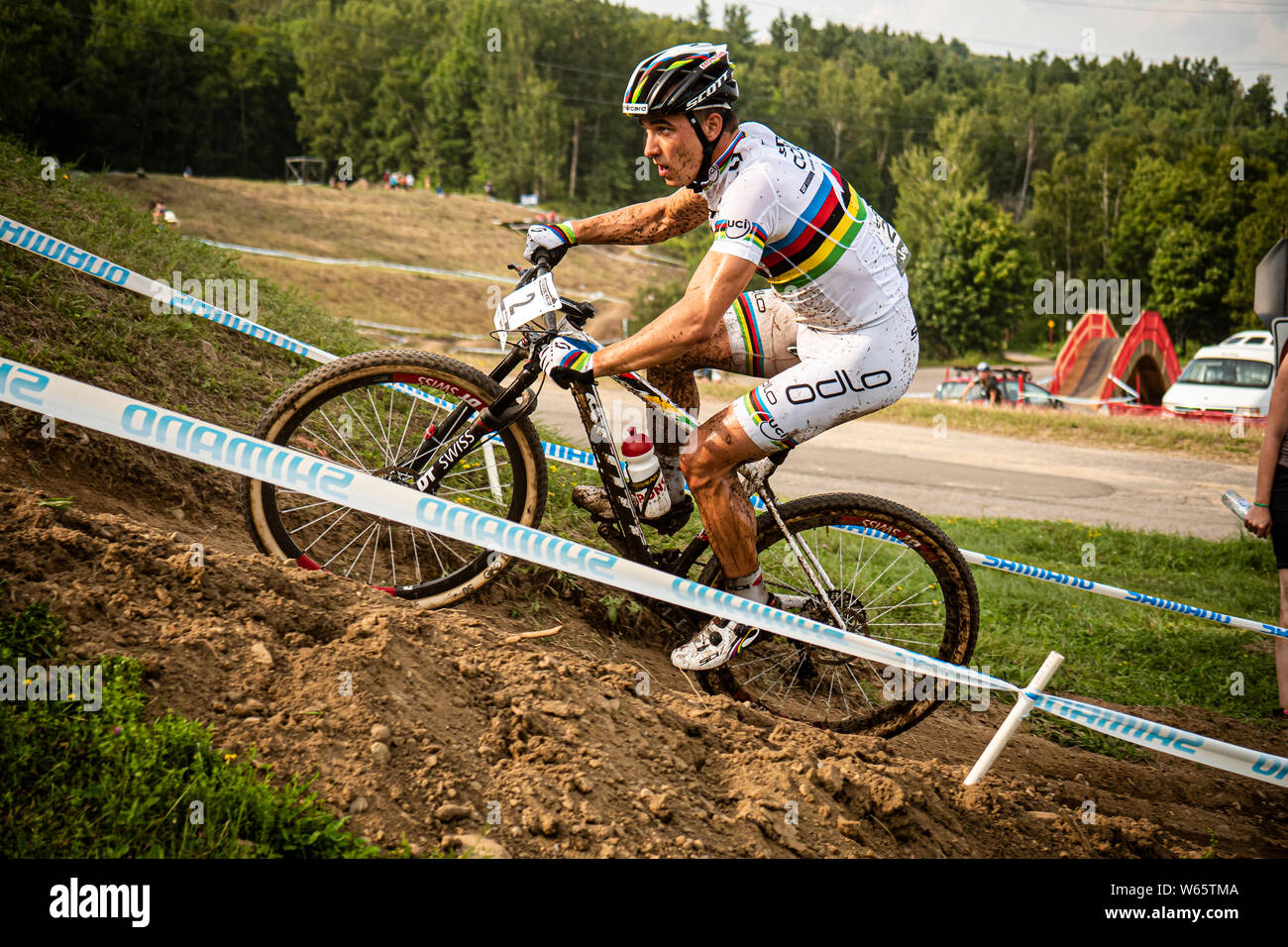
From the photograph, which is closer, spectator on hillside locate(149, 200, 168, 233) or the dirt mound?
the dirt mound

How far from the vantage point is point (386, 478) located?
402 centimetres

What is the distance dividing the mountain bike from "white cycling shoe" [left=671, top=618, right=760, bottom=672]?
172 mm

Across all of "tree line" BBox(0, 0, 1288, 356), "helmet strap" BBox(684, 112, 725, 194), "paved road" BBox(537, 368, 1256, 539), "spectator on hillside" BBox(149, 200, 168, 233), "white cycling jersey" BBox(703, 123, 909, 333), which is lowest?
"paved road" BBox(537, 368, 1256, 539)

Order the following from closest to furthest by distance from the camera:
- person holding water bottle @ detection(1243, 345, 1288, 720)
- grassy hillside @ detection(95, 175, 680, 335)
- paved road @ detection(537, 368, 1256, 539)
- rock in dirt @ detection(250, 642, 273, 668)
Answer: rock in dirt @ detection(250, 642, 273, 668), person holding water bottle @ detection(1243, 345, 1288, 720), paved road @ detection(537, 368, 1256, 539), grassy hillside @ detection(95, 175, 680, 335)

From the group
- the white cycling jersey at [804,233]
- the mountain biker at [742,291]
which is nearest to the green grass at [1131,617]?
the mountain biker at [742,291]

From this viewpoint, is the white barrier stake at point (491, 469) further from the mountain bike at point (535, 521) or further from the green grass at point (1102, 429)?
the green grass at point (1102, 429)

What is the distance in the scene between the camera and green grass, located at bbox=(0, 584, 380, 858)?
88.9 inches

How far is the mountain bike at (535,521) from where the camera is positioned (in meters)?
3.89

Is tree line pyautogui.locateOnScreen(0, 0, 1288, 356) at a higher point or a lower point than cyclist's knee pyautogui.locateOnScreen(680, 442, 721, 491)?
higher

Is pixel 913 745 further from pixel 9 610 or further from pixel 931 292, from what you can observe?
pixel 931 292

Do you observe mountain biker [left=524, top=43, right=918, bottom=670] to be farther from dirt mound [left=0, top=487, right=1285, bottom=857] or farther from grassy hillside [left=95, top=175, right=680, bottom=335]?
grassy hillside [left=95, top=175, right=680, bottom=335]

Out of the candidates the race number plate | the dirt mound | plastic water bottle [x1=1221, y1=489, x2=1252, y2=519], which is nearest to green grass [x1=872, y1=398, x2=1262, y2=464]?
plastic water bottle [x1=1221, y1=489, x2=1252, y2=519]

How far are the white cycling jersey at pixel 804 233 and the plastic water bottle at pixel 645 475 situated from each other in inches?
37.3

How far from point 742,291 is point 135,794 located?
9.49 ft
